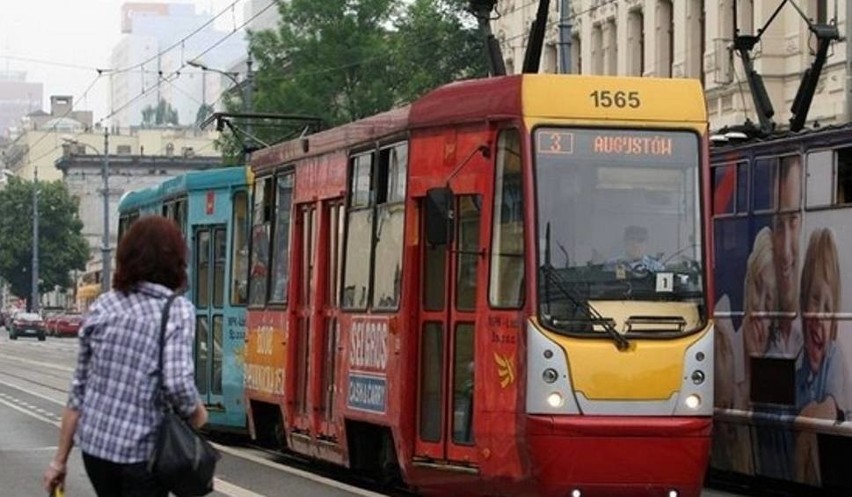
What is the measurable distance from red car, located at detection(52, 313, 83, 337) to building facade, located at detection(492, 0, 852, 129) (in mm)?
45537

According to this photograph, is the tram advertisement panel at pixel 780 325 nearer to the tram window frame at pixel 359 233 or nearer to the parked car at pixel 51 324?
the tram window frame at pixel 359 233

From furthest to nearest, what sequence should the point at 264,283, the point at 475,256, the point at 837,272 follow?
1. the point at 264,283
2. the point at 837,272
3. the point at 475,256

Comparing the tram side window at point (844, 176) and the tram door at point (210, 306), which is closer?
the tram side window at point (844, 176)

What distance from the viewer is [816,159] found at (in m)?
16.7

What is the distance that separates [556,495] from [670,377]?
1.05 meters

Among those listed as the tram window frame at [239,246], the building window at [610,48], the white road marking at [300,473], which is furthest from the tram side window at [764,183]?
the building window at [610,48]

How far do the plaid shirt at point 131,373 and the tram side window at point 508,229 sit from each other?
21.4ft

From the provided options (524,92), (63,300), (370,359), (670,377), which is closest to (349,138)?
(370,359)

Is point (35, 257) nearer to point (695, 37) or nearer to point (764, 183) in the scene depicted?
point (695, 37)

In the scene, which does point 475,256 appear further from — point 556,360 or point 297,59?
point 297,59

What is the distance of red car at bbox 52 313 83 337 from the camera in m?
98.8

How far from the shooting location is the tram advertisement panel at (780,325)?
1636 cm

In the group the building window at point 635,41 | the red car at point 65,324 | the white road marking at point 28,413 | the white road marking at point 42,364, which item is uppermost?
the building window at point 635,41

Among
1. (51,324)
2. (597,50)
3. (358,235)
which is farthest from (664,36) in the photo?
(51,324)
